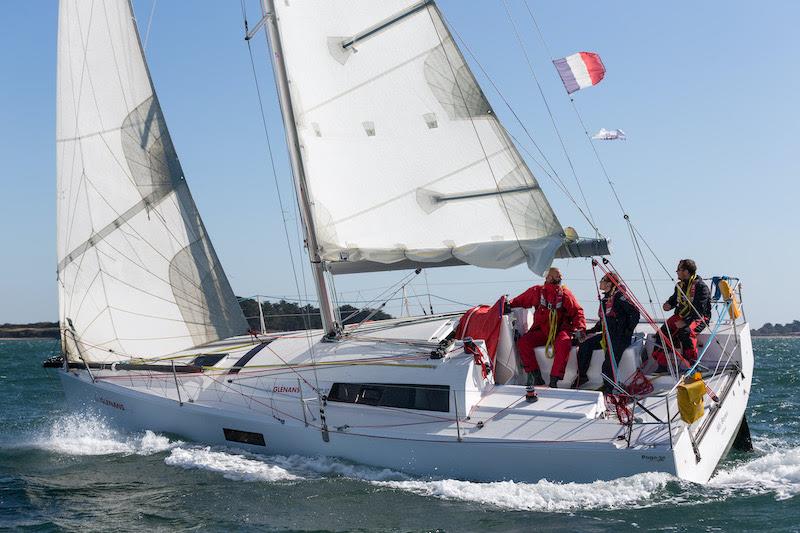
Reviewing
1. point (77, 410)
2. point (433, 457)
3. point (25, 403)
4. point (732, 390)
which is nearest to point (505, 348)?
point (433, 457)

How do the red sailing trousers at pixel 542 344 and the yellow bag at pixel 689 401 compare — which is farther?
the red sailing trousers at pixel 542 344

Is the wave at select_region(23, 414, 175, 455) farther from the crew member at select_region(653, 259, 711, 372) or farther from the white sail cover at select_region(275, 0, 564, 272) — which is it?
the crew member at select_region(653, 259, 711, 372)

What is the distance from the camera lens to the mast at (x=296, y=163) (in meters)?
9.69

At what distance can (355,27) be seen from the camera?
978 centimetres

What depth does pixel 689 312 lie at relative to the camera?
9.43m

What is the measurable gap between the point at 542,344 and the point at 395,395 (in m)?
1.85

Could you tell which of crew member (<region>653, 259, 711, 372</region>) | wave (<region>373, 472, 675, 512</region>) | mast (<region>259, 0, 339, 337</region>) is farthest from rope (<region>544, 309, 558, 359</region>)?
mast (<region>259, 0, 339, 337</region>)

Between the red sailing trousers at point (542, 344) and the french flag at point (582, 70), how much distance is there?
3.03 m

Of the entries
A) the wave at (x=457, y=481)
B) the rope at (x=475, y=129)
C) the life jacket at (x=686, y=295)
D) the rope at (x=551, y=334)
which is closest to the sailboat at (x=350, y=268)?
the rope at (x=475, y=129)

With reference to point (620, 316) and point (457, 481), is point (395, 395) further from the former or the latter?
point (620, 316)

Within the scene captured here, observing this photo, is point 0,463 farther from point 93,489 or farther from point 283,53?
point 283,53

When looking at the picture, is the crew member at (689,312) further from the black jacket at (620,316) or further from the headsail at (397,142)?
the headsail at (397,142)

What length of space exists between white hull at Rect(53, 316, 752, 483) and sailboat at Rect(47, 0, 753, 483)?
0.02m

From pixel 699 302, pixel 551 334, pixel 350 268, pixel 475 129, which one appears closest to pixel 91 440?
pixel 350 268
